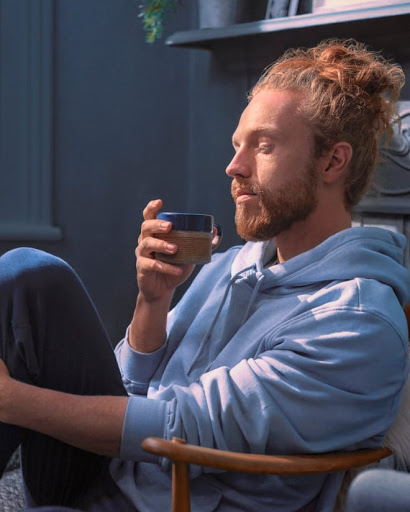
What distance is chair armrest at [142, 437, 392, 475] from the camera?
107 centimetres

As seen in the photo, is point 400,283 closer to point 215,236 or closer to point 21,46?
point 215,236

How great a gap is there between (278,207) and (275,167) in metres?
0.07

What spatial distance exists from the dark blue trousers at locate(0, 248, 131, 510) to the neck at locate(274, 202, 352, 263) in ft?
1.32

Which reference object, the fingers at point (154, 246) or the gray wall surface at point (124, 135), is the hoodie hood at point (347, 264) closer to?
the fingers at point (154, 246)

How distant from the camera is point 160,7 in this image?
274 centimetres

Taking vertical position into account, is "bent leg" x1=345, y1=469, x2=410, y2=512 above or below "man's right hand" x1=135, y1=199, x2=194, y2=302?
below

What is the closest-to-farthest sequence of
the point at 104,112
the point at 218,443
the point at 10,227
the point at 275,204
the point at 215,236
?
the point at 218,443, the point at 275,204, the point at 215,236, the point at 10,227, the point at 104,112

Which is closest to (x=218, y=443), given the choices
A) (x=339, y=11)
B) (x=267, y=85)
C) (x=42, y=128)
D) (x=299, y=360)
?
(x=299, y=360)

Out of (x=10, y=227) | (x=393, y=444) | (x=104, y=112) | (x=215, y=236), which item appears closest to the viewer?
(x=393, y=444)

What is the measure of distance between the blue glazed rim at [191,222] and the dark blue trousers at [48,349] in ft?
0.66

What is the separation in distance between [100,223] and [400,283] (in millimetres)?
1784

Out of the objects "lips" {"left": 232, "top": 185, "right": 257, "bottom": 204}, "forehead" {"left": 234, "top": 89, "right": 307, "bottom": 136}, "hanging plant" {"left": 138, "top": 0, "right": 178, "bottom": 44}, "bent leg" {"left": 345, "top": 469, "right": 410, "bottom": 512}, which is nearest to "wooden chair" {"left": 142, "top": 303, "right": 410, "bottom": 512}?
"bent leg" {"left": 345, "top": 469, "right": 410, "bottom": 512}

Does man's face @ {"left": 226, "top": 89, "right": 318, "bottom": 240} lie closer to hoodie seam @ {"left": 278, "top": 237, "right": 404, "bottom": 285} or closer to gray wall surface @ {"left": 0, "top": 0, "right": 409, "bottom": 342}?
hoodie seam @ {"left": 278, "top": 237, "right": 404, "bottom": 285}

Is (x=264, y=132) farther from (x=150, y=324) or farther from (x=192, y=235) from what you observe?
(x=150, y=324)
